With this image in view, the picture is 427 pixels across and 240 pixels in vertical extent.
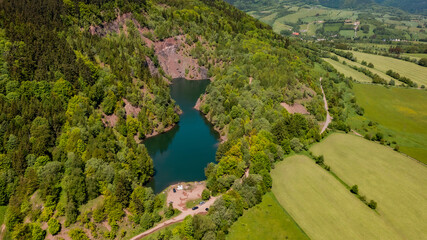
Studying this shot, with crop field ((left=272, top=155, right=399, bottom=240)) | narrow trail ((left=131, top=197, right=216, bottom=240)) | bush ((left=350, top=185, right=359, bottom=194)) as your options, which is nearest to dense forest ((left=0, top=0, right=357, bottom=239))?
narrow trail ((left=131, top=197, right=216, bottom=240))

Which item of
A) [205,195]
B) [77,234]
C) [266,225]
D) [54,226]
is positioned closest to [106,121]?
[54,226]

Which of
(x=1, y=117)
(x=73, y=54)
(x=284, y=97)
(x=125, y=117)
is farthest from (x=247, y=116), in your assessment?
(x=1, y=117)

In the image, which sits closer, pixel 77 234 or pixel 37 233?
pixel 37 233

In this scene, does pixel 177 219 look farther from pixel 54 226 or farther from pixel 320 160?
pixel 320 160

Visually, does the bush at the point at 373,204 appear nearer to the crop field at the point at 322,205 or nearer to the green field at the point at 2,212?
the crop field at the point at 322,205

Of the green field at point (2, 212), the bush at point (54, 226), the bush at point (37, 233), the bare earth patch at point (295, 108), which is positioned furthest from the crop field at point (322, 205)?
the green field at point (2, 212)

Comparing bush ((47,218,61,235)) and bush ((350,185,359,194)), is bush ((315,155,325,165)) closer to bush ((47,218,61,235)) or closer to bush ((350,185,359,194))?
bush ((350,185,359,194))
